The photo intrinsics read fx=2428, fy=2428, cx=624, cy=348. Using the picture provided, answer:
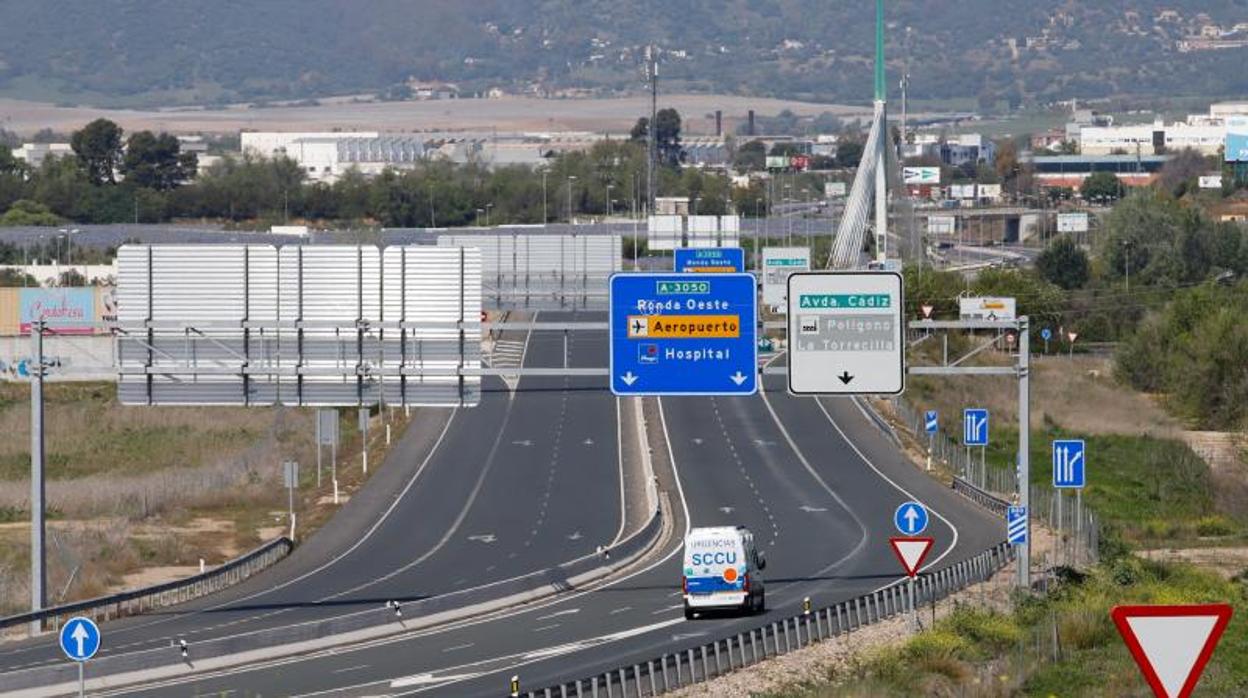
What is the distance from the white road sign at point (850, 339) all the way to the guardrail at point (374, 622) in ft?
30.7

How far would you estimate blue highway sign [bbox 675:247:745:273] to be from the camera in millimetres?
96750

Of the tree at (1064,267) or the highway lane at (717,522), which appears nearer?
the highway lane at (717,522)

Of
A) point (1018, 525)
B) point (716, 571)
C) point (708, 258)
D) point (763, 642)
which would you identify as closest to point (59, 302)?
point (708, 258)

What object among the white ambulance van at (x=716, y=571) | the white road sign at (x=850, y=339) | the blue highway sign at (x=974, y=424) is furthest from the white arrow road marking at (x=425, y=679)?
the blue highway sign at (x=974, y=424)

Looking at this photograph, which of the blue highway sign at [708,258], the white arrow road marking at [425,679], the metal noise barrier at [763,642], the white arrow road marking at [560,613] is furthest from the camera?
the blue highway sign at [708,258]

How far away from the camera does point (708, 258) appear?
98.1 m

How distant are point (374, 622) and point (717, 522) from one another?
2344cm

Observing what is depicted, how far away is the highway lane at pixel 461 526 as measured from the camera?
49781 mm

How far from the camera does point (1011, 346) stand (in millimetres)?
121125

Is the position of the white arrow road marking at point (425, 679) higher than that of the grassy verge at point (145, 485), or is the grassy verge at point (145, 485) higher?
the grassy verge at point (145, 485)

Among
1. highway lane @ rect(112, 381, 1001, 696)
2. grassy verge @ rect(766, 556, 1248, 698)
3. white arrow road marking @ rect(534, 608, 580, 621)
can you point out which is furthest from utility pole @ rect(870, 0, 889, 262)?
grassy verge @ rect(766, 556, 1248, 698)

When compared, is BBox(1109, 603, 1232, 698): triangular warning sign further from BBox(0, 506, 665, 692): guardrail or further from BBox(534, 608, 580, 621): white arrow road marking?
BBox(534, 608, 580, 621): white arrow road marking

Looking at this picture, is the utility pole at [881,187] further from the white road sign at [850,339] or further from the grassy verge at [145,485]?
the white road sign at [850,339]

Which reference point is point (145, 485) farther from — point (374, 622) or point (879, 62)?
point (879, 62)
